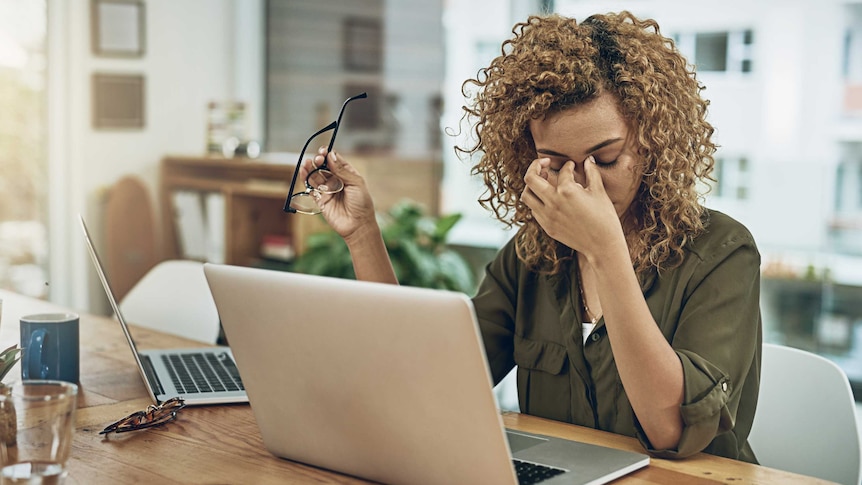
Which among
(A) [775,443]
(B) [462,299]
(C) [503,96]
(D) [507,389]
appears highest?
(C) [503,96]

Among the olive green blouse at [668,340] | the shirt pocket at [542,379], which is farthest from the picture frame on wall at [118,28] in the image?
the shirt pocket at [542,379]

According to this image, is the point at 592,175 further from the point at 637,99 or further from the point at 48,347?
the point at 48,347

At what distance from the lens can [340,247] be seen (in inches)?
138

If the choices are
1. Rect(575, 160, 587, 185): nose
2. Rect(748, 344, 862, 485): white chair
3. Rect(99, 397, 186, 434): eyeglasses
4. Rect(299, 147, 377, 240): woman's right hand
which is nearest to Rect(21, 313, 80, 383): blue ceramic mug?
Rect(99, 397, 186, 434): eyeglasses

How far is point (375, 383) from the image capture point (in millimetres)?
1057

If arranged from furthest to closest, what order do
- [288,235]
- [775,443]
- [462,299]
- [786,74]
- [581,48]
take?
[288,235] < [786,74] < [775,443] < [581,48] < [462,299]

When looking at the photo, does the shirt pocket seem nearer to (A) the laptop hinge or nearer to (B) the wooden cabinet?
Result: (A) the laptop hinge

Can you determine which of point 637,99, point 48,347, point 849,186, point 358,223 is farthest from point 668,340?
point 849,186

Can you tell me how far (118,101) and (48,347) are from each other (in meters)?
2.63

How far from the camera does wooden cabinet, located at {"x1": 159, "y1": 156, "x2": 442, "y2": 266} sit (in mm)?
3717

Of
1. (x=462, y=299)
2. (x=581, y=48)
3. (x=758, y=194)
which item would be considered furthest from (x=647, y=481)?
(x=758, y=194)

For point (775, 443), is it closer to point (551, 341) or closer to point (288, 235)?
point (551, 341)

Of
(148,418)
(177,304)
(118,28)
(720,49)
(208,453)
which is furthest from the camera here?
(118,28)

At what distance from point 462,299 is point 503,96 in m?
0.70
